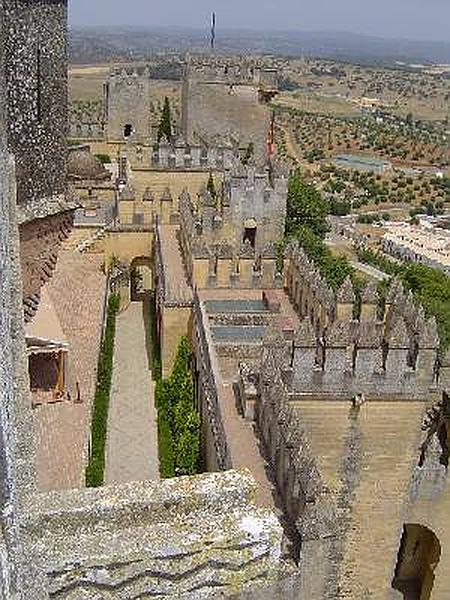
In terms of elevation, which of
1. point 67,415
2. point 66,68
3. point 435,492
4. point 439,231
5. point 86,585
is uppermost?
point 66,68

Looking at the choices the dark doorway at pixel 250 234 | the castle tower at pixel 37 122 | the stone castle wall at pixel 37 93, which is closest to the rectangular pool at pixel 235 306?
the dark doorway at pixel 250 234

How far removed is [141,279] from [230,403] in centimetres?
1588

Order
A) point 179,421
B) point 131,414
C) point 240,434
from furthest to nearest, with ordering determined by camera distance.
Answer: point 131,414, point 179,421, point 240,434

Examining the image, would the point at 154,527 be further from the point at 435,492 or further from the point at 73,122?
the point at 73,122

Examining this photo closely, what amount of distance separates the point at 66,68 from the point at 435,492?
311 inches

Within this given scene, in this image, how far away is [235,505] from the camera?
3.60 m

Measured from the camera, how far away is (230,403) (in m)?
13.6

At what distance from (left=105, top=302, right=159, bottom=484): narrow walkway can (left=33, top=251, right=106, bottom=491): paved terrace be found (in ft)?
2.88

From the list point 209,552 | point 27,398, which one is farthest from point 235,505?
point 27,398

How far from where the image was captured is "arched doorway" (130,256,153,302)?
2700cm

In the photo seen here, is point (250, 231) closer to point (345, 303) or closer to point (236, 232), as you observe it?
point (236, 232)

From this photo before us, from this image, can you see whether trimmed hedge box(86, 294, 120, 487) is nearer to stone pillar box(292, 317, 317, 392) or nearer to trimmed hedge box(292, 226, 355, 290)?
stone pillar box(292, 317, 317, 392)

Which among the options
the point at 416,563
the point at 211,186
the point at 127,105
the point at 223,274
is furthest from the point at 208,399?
the point at 127,105

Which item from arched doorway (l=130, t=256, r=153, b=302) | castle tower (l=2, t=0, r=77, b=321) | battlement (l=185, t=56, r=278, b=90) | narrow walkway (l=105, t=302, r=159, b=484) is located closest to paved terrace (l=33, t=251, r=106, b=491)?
narrow walkway (l=105, t=302, r=159, b=484)
